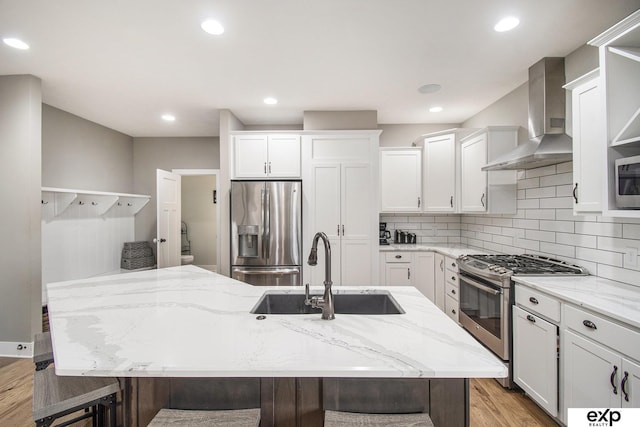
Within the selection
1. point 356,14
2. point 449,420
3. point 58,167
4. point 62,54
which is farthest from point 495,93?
point 58,167

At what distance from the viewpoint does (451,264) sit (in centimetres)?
326

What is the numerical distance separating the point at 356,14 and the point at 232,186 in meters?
2.36

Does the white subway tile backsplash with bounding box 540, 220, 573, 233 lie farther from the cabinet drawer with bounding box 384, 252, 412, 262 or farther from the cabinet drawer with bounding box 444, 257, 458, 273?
the cabinet drawer with bounding box 384, 252, 412, 262

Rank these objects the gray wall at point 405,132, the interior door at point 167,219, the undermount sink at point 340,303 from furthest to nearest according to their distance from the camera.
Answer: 1. the gray wall at point 405,132
2. the interior door at point 167,219
3. the undermount sink at point 340,303

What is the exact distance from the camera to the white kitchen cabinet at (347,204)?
11.9ft

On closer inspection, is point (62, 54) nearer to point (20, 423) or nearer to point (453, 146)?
point (20, 423)

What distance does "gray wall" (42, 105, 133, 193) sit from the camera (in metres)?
3.62

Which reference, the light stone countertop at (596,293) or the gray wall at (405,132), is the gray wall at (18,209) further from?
the light stone countertop at (596,293)

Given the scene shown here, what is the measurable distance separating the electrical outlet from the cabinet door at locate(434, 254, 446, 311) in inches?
65.1

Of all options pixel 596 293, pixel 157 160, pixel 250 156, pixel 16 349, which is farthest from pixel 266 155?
pixel 596 293

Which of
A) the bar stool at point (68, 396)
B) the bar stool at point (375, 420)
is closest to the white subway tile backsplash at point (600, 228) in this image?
the bar stool at point (375, 420)

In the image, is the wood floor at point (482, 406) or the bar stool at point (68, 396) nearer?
the bar stool at point (68, 396)

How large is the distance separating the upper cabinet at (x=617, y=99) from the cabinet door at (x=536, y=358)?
2.72ft

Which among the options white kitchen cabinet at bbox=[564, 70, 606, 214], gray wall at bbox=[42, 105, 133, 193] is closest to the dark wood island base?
white kitchen cabinet at bbox=[564, 70, 606, 214]
